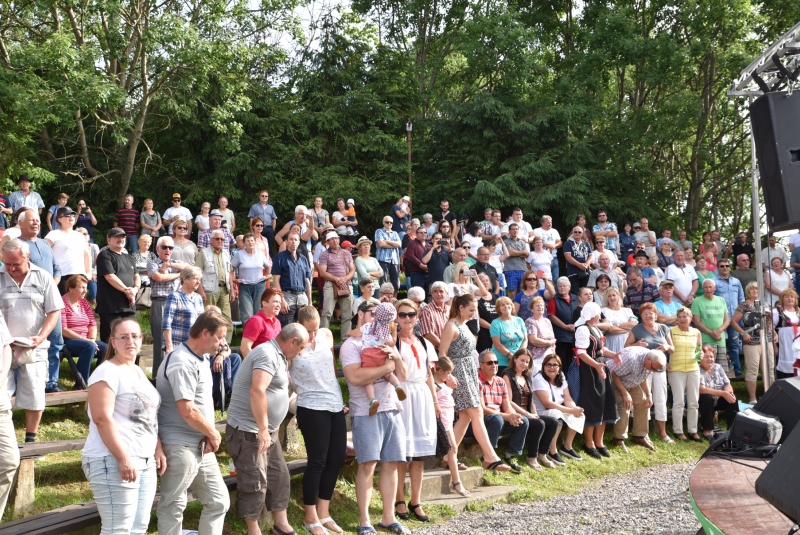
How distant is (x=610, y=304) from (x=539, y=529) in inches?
184

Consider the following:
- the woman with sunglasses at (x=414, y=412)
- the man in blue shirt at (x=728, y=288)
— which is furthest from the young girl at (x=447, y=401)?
the man in blue shirt at (x=728, y=288)

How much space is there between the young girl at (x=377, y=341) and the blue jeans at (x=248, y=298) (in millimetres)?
4470

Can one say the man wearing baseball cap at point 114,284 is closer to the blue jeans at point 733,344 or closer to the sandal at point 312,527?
the sandal at point 312,527

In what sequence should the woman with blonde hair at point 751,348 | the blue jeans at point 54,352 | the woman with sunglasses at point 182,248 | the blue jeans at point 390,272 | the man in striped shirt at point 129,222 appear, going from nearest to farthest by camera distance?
the blue jeans at point 54,352 → the woman with sunglasses at point 182,248 → the woman with blonde hair at point 751,348 → the blue jeans at point 390,272 → the man in striped shirt at point 129,222

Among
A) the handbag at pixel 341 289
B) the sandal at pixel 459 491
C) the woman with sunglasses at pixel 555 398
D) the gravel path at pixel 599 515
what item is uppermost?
the handbag at pixel 341 289

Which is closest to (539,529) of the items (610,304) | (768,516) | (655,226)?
(768,516)

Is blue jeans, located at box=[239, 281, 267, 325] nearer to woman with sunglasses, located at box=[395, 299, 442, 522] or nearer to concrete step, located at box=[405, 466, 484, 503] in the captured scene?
concrete step, located at box=[405, 466, 484, 503]

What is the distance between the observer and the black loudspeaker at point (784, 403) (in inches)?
212

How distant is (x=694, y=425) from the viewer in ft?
39.0

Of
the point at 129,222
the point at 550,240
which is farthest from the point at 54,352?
the point at 550,240

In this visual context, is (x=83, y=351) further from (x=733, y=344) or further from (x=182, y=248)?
(x=733, y=344)

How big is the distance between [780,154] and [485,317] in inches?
209

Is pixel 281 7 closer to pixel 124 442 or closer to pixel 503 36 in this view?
pixel 503 36

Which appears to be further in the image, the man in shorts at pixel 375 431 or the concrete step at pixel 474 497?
the concrete step at pixel 474 497
